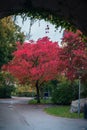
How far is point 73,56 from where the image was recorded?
92.6ft

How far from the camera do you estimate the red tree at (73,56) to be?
2719cm

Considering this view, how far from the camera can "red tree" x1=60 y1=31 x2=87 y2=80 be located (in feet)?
89.2

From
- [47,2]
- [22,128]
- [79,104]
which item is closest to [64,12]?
[47,2]

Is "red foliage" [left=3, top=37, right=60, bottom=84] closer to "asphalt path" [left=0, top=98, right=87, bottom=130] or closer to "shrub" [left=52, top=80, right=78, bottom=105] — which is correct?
"shrub" [left=52, top=80, right=78, bottom=105]

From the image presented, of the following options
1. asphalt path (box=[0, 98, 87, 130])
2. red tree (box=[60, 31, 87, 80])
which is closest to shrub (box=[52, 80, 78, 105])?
red tree (box=[60, 31, 87, 80])

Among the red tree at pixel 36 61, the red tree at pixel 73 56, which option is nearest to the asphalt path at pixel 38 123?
the red tree at pixel 73 56

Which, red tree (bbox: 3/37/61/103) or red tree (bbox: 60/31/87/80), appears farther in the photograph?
red tree (bbox: 3/37/61/103)

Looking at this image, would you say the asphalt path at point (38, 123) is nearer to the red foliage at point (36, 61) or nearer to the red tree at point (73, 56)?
the red tree at point (73, 56)

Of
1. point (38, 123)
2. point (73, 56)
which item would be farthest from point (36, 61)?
point (38, 123)

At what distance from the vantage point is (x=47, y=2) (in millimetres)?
7133

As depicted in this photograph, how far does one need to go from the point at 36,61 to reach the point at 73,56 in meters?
9.72

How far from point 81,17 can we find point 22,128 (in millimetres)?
9569

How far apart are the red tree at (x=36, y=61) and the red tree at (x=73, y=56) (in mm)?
6063

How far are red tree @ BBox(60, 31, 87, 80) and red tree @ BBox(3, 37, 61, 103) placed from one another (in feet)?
19.9
